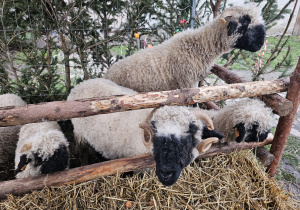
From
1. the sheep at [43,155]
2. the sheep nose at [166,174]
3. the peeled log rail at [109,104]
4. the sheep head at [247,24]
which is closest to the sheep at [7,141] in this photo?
the sheep at [43,155]

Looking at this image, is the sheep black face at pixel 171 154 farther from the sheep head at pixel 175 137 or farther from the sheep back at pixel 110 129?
the sheep back at pixel 110 129

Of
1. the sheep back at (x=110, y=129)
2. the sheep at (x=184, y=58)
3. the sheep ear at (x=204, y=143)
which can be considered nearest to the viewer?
the sheep ear at (x=204, y=143)

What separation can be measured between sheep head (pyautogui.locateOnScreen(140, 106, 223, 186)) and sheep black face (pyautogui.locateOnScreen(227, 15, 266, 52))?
199 cm

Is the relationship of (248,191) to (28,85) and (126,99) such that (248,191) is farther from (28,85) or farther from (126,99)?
(28,85)

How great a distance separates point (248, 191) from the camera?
2182 mm

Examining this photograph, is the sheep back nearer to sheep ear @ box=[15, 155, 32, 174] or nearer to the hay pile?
the hay pile

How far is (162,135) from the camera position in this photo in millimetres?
1796

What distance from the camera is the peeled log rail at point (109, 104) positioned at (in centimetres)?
161

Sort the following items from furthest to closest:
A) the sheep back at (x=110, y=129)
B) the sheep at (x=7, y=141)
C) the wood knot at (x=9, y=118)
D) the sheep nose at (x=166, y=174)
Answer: the sheep at (x=7, y=141) < the sheep back at (x=110, y=129) < the sheep nose at (x=166, y=174) < the wood knot at (x=9, y=118)

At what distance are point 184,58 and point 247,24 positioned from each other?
3.65 feet

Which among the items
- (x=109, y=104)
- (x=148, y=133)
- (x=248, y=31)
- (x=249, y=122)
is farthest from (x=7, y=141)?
(x=248, y=31)

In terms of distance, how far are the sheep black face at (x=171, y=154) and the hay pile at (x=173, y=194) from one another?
50cm

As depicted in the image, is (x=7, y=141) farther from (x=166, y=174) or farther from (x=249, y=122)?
(x=249, y=122)

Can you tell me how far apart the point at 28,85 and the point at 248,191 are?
3790 mm
